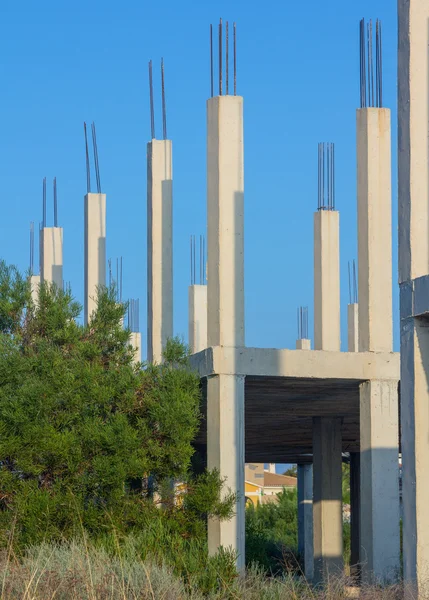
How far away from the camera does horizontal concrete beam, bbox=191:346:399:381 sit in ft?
50.8

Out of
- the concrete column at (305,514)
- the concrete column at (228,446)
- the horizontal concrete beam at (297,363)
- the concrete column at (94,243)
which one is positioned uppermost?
the concrete column at (94,243)

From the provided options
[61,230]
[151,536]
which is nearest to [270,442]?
[61,230]

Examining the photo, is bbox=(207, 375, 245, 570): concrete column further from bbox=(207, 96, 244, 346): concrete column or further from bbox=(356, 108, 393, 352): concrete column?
bbox=(356, 108, 393, 352): concrete column

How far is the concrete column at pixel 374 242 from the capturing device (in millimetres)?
16094

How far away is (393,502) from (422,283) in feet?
22.0

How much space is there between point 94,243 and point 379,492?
1127cm

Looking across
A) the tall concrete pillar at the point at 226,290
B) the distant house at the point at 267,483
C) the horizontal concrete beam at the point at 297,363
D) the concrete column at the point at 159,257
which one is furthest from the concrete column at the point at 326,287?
the distant house at the point at 267,483

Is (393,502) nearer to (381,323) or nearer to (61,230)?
(381,323)

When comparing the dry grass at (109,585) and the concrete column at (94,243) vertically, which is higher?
the concrete column at (94,243)

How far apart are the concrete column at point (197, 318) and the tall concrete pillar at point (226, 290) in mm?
14575

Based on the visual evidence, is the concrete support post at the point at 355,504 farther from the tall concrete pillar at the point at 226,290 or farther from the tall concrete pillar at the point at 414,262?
the tall concrete pillar at the point at 414,262

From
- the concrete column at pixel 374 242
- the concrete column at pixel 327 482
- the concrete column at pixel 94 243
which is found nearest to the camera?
the concrete column at pixel 374 242

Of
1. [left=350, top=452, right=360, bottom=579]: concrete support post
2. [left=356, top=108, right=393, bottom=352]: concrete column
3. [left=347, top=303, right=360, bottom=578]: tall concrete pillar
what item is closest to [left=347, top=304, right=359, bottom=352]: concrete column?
[left=347, top=303, right=360, bottom=578]: tall concrete pillar

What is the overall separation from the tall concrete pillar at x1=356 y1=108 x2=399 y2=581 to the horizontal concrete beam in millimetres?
186
